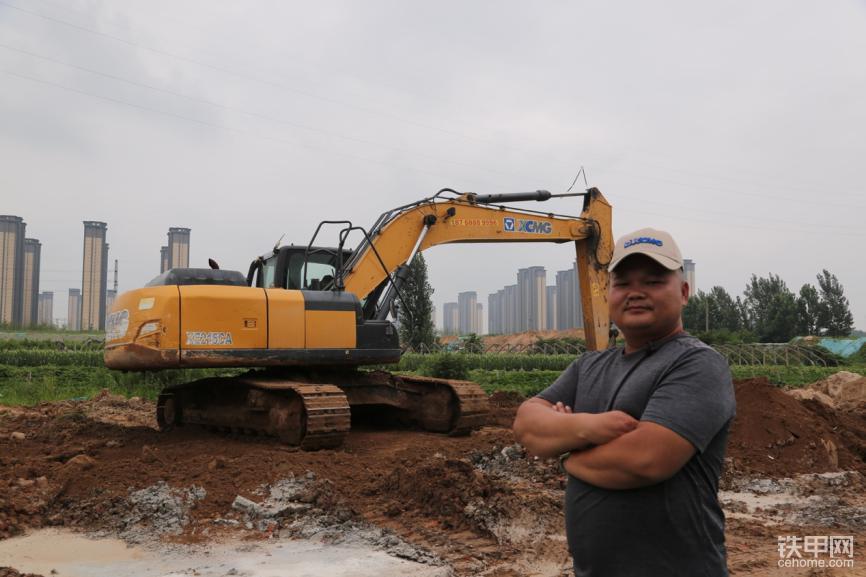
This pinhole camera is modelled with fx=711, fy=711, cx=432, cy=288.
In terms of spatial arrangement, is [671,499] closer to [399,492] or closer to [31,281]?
[399,492]

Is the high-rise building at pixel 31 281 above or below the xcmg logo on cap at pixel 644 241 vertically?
above

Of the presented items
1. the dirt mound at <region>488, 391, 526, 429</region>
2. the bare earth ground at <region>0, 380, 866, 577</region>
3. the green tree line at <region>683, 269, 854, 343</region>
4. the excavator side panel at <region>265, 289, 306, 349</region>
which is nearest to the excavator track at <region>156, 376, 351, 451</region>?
the bare earth ground at <region>0, 380, 866, 577</region>

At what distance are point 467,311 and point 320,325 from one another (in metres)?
114

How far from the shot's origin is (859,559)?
5148 mm

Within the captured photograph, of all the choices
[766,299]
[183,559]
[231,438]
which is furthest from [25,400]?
[766,299]

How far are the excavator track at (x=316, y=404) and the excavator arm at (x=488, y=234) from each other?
4.52ft

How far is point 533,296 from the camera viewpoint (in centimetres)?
8744

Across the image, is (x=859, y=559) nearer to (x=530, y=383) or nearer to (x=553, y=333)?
(x=530, y=383)

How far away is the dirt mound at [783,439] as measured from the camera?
27.2ft

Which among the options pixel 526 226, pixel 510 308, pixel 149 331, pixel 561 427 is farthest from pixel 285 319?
pixel 510 308

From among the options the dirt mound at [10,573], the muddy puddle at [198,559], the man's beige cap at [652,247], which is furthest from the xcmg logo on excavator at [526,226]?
the man's beige cap at [652,247]

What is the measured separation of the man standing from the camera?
1.91m

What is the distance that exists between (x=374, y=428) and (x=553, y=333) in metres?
59.2

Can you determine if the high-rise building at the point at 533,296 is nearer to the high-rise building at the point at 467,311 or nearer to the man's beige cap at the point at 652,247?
the high-rise building at the point at 467,311
